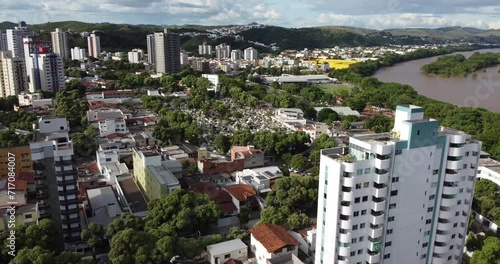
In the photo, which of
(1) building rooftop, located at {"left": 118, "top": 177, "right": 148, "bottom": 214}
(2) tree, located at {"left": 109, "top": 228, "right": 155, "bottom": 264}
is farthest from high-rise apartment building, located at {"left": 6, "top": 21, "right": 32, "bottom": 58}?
(2) tree, located at {"left": 109, "top": 228, "right": 155, "bottom": 264}

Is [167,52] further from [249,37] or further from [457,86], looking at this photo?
[249,37]

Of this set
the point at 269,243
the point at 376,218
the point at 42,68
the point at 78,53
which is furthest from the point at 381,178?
the point at 78,53

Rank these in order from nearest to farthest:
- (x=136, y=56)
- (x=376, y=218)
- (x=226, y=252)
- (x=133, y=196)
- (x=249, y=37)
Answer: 1. (x=376, y=218)
2. (x=226, y=252)
3. (x=133, y=196)
4. (x=136, y=56)
5. (x=249, y=37)

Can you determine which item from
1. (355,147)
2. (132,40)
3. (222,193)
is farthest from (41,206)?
(132,40)

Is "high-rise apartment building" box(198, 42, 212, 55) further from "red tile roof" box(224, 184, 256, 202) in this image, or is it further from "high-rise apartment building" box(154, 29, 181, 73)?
"red tile roof" box(224, 184, 256, 202)

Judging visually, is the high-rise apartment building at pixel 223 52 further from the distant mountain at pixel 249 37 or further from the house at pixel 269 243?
the house at pixel 269 243
